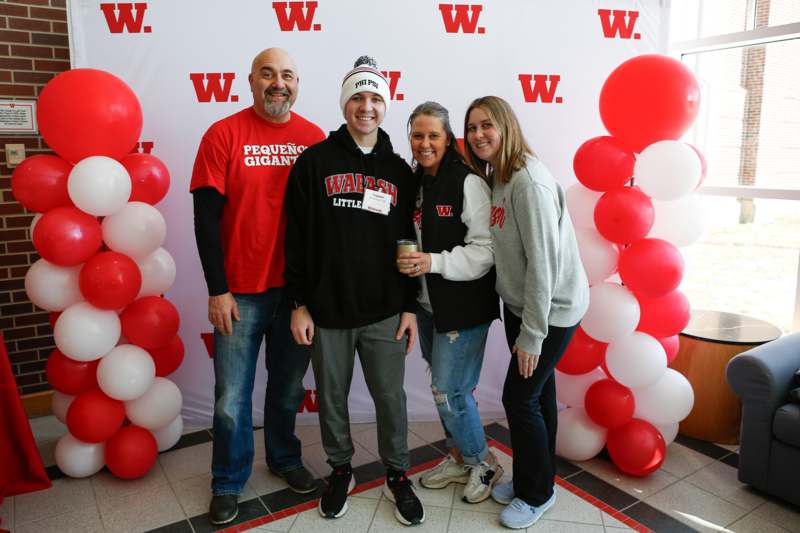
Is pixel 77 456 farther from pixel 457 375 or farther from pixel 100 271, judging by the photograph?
pixel 457 375

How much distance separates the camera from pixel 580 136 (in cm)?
302

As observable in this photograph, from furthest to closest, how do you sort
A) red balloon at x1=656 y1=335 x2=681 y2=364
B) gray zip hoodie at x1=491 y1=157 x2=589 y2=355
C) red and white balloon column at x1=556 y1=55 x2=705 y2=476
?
red balloon at x1=656 y1=335 x2=681 y2=364, red and white balloon column at x1=556 y1=55 x2=705 y2=476, gray zip hoodie at x1=491 y1=157 x2=589 y2=355

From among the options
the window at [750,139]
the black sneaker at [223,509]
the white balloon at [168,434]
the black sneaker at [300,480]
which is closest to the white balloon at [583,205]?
the window at [750,139]

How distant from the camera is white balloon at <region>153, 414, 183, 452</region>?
8.59ft

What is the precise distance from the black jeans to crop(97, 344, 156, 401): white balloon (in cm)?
143

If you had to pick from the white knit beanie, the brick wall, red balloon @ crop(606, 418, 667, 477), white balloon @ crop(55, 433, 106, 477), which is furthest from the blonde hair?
the brick wall

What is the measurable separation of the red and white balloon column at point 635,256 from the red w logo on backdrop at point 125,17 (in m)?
2.07

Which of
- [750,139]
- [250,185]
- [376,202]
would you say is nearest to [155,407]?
[250,185]

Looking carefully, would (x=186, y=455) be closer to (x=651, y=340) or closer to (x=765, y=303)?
(x=651, y=340)

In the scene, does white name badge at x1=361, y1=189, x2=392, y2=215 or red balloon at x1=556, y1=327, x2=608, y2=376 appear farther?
red balloon at x1=556, y1=327, x2=608, y2=376

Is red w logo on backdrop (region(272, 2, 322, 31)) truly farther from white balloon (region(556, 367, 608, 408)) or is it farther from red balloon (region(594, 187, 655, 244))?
white balloon (region(556, 367, 608, 408))

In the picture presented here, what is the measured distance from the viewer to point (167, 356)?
258 cm

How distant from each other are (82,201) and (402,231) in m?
1.19

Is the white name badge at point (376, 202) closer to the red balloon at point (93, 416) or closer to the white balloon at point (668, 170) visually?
the white balloon at point (668, 170)
